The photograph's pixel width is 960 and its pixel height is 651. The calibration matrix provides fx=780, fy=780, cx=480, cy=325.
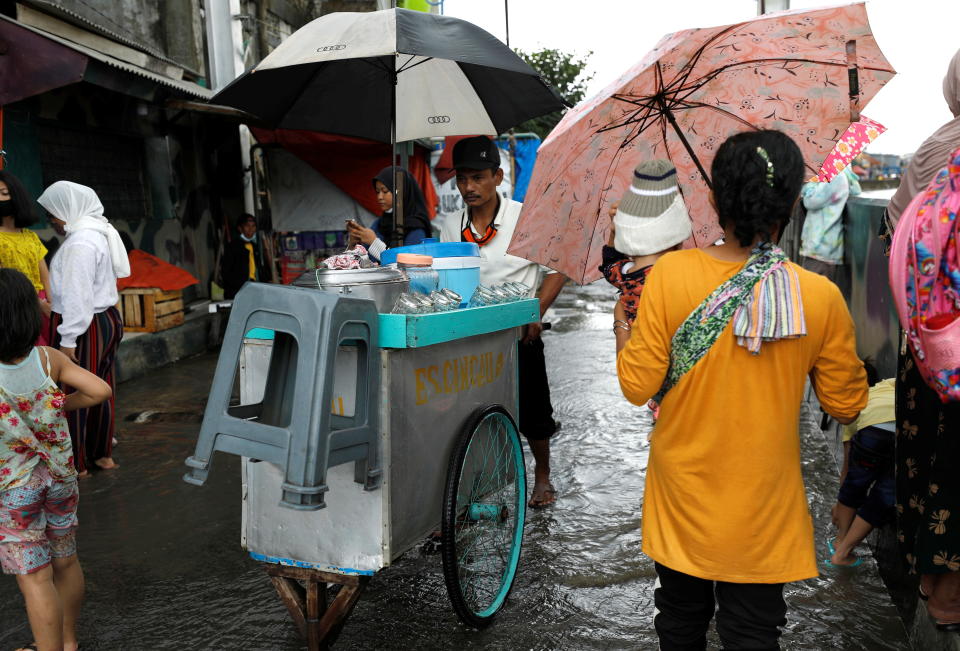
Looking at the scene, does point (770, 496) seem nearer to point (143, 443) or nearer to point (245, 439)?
point (245, 439)

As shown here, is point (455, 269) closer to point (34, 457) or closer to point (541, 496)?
point (34, 457)

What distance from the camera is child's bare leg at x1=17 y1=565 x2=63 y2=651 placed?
8.43 ft

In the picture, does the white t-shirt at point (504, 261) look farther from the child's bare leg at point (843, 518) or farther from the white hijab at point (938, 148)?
the white hijab at point (938, 148)

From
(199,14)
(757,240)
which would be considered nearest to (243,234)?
(199,14)

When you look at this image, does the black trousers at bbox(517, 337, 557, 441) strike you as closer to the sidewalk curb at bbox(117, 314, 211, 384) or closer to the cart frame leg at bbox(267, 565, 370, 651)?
the cart frame leg at bbox(267, 565, 370, 651)

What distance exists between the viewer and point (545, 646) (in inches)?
116

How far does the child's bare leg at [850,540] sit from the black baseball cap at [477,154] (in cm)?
232

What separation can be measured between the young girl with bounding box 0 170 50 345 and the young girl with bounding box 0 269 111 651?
6.18 feet

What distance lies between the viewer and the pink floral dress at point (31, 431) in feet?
8.37

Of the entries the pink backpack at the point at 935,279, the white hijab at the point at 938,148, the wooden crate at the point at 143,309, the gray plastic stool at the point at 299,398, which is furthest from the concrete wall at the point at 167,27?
the pink backpack at the point at 935,279

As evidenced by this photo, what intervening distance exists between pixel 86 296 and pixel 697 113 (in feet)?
12.1

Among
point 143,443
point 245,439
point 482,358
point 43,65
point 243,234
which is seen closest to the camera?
point 245,439

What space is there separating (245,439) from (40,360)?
949 mm

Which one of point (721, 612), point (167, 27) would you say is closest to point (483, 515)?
point (721, 612)
